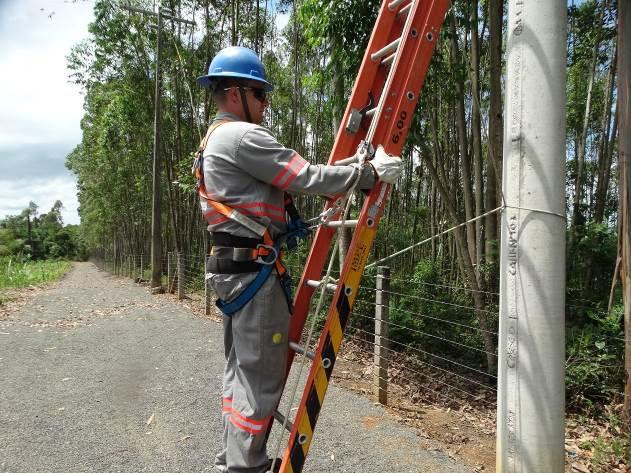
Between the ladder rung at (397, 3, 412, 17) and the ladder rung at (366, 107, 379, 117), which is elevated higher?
the ladder rung at (397, 3, 412, 17)

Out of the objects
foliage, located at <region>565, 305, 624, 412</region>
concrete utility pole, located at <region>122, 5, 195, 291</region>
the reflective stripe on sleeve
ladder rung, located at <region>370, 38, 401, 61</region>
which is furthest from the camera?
concrete utility pole, located at <region>122, 5, 195, 291</region>

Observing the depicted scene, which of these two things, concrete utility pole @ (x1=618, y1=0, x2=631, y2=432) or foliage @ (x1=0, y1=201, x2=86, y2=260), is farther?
foliage @ (x1=0, y1=201, x2=86, y2=260)

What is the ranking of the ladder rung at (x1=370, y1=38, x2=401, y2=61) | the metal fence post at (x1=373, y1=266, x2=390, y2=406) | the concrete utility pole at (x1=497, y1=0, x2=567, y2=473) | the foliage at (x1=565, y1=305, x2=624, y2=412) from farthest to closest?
the foliage at (x1=565, y1=305, x2=624, y2=412), the metal fence post at (x1=373, y1=266, x2=390, y2=406), the ladder rung at (x1=370, y1=38, x2=401, y2=61), the concrete utility pole at (x1=497, y1=0, x2=567, y2=473)

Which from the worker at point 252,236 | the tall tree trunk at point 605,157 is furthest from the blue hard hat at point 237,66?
the tall tree trunk at point 605,157

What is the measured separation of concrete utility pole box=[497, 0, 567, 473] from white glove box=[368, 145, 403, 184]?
51 centimetres

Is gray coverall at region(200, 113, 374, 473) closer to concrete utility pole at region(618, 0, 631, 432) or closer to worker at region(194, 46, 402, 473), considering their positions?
worker at region(194, 46, 402, 473)

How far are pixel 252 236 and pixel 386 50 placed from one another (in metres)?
1.27

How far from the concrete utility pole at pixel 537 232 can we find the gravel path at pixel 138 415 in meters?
1.70

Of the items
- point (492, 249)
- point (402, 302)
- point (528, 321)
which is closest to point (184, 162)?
point (402, 302)

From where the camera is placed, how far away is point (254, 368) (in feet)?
7.61

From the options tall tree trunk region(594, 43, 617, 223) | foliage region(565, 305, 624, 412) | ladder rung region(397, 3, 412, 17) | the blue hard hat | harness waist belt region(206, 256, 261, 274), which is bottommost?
foliage region(565, 305, 624, 412)

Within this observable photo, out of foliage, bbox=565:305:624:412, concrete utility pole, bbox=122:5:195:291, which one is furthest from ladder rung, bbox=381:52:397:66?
concrete utility pole, bbox=122:5:195:291

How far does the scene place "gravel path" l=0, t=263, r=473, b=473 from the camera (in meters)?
3.58

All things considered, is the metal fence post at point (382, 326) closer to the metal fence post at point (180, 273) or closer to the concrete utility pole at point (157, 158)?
the metal fence post at point (180, 273)
